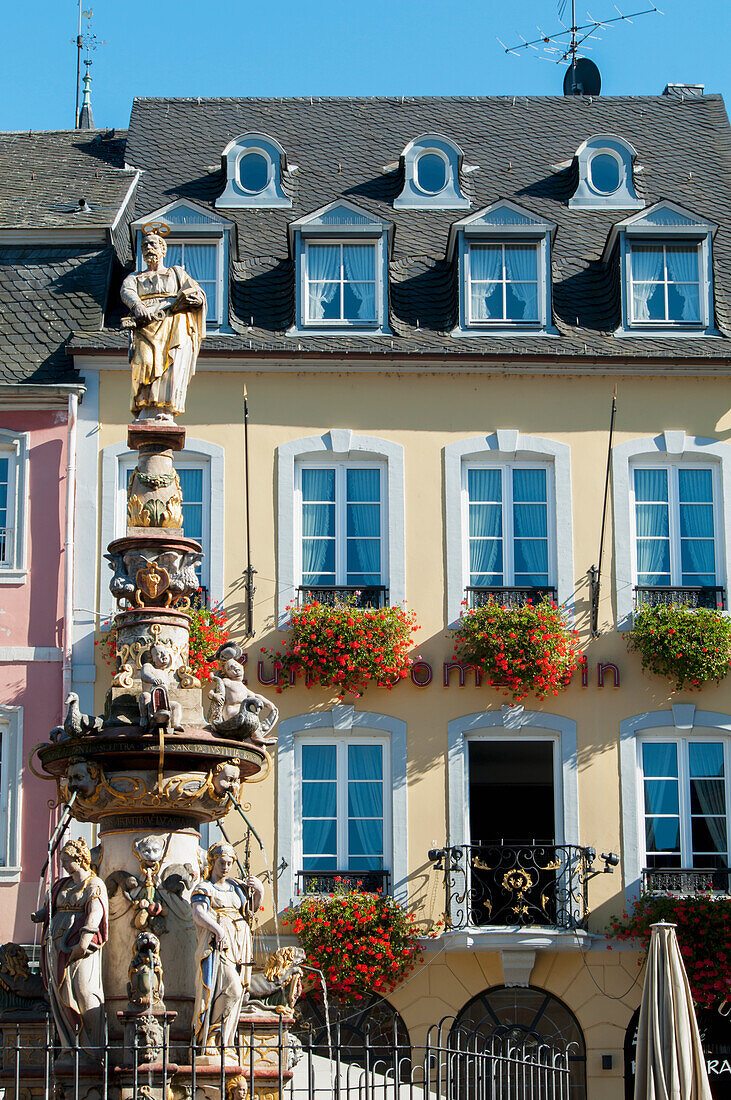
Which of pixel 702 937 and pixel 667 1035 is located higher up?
pixel 702 937

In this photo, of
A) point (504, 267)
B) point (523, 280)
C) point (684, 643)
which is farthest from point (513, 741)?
point (504, 267)

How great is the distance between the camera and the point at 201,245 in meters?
23.5

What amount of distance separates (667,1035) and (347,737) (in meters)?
6.81

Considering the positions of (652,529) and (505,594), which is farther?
(652,529)

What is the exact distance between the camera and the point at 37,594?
21594 millimetres

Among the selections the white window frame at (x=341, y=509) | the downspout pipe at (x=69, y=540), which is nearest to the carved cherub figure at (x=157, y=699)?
the downspout pipe at (x=69, y=540)

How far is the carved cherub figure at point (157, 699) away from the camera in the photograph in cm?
1245

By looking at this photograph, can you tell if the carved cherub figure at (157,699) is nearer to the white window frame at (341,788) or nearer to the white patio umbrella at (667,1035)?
the white patio umbrella at (667,1035)

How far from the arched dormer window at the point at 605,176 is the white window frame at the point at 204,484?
6849mm

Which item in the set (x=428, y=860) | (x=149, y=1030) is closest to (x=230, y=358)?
(x=428, y=860)

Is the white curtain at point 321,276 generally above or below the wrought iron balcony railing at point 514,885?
above

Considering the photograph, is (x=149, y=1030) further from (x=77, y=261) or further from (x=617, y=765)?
(x=77, y=261)

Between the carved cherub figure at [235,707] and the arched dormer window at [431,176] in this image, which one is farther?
the arched dormer window at [431,176]

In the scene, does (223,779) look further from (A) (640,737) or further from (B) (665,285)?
(B) (665,285)
